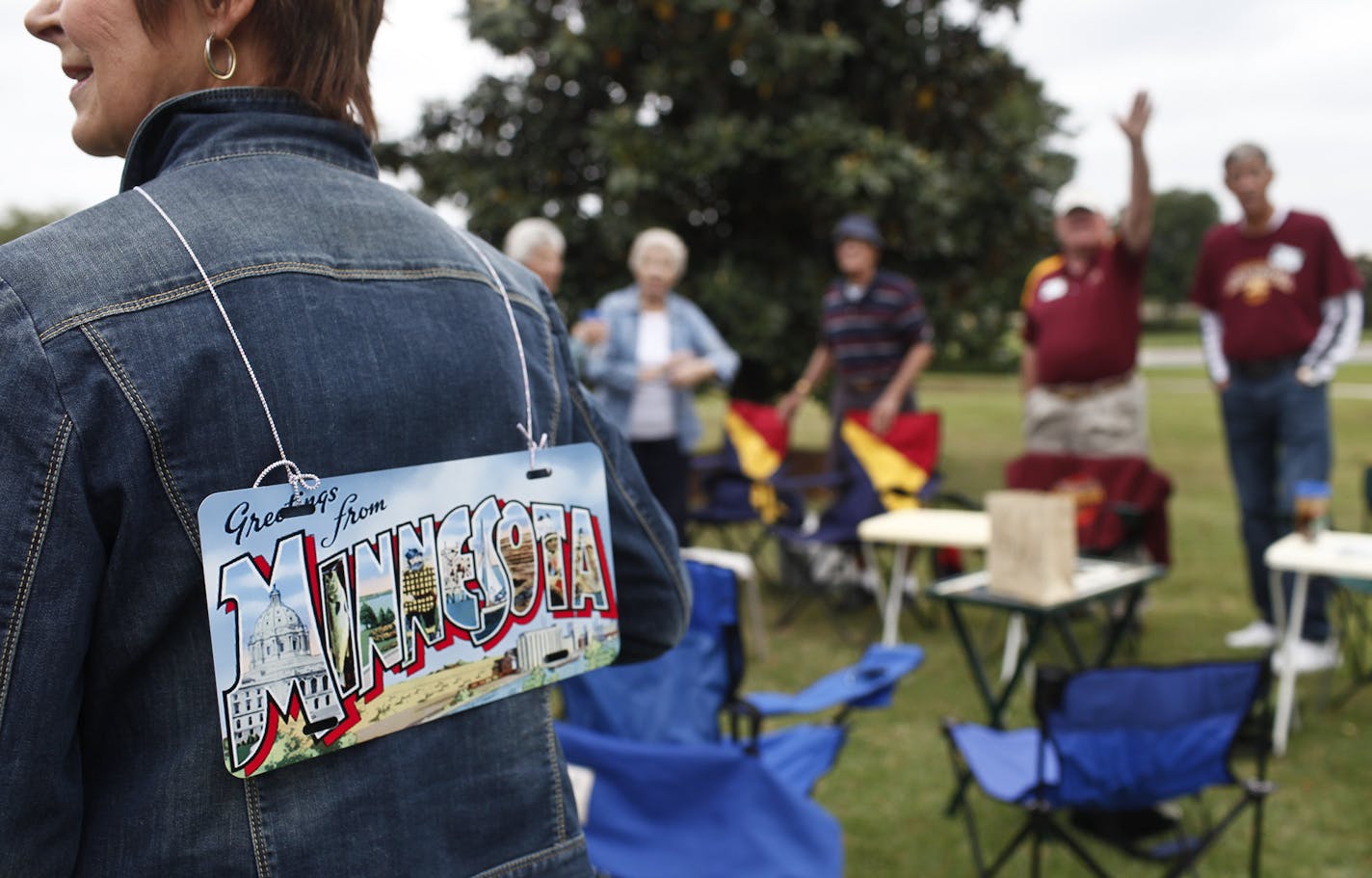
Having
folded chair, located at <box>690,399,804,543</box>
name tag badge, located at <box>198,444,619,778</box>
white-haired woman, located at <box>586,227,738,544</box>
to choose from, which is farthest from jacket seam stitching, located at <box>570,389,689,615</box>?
folded chair, located at <box>690,399,804,543</box>

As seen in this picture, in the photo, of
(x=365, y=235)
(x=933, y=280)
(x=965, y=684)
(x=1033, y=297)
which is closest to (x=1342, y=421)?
(x=933, y=280)

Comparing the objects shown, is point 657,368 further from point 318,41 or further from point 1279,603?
point 318,41

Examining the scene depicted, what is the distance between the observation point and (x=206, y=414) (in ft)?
2.86

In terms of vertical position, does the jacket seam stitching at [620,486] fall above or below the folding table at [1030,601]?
above

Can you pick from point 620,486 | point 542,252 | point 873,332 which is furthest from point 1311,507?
point 620,486

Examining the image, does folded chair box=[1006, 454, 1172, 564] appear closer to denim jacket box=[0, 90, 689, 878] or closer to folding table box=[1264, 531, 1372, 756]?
folding table box=[1264, 531, 1372, 756]

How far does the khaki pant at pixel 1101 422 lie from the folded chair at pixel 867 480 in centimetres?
62

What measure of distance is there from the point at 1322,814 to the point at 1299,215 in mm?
2520

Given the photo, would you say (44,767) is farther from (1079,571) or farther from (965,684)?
(965,684)

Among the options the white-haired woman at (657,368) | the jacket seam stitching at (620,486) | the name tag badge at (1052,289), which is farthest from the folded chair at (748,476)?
the jacket seam stitching at (620,486)

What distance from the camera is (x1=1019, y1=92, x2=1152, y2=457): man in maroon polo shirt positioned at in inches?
202

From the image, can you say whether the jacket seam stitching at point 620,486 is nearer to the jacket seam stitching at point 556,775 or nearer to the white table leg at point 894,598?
the jacket seam stitching at point 556,775

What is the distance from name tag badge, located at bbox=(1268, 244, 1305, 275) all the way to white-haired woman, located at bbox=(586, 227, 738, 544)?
235cm

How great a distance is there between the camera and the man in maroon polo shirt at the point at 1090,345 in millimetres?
5141
